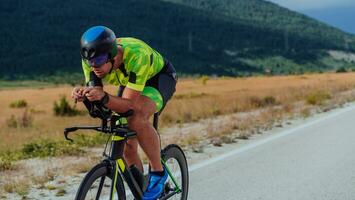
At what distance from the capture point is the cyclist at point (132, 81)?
4371 millimetres

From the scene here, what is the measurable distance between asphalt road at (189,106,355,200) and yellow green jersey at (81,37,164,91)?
251cm

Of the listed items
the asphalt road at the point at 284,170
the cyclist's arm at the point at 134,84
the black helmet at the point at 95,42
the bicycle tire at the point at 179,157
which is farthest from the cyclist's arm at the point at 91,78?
the asphalt road at the point at 284,170

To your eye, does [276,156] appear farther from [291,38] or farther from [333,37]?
[333,37]

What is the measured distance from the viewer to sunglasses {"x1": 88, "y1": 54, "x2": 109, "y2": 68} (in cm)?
443

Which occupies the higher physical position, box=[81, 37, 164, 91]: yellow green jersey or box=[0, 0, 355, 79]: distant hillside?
box=[81, 37, 164, 91]: yellow green jersey

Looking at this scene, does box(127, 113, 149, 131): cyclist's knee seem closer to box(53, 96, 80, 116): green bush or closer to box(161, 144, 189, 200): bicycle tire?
box(161, 144, 189, 200): bicycle tire

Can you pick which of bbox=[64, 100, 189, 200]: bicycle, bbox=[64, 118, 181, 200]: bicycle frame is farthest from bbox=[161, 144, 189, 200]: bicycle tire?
bbox=[64, 118, 181, 200]: bicycle frame

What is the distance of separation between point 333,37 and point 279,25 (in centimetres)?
1683

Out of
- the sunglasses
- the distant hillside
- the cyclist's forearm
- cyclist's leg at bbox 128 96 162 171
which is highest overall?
the sunglasses

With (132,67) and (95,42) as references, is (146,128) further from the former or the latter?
(95,42)

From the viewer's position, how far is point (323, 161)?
9781 mm

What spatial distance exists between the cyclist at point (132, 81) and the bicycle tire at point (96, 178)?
0.35m

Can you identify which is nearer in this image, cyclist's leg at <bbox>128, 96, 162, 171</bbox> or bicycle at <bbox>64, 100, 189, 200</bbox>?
bicycle at <bbox>64, 100, 189, 200</bbox>

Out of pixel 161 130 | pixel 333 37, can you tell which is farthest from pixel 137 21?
pixel 161 130
